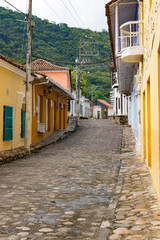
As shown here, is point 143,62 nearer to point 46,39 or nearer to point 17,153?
point 17,153

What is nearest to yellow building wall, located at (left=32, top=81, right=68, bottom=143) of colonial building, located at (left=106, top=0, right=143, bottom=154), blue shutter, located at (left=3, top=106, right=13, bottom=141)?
blue shutter, located at (left=3, top=106, right=13, bottom=141)

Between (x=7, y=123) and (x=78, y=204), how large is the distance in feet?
24.2

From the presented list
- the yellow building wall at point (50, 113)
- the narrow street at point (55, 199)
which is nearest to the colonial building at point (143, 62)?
the narrow street at point (55, 199)

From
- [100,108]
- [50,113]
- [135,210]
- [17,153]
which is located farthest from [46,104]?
[100,108]

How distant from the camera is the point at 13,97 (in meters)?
12.6

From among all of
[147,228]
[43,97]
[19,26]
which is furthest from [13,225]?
[19,26]

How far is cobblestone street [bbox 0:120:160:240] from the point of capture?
358 centimetres

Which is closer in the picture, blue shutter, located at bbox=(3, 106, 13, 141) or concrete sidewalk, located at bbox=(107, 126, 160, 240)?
concrete sidewalk, located at bbox=(107, 126, 160, 240)

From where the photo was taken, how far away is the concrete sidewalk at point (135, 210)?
11.3ft

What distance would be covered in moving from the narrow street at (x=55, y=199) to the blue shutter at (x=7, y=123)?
2630mm

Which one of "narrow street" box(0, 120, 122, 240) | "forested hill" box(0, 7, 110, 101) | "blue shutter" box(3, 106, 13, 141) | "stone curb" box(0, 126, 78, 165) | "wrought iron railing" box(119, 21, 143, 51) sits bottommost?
"narrow street" box(0, 120, 122, 240)

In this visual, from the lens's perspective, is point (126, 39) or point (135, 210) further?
point (126, 39)

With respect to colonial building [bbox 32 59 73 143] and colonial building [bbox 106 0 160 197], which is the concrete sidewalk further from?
colonial building [bbox 32 59 73 143]

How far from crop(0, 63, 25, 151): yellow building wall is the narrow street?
313 centimetres
